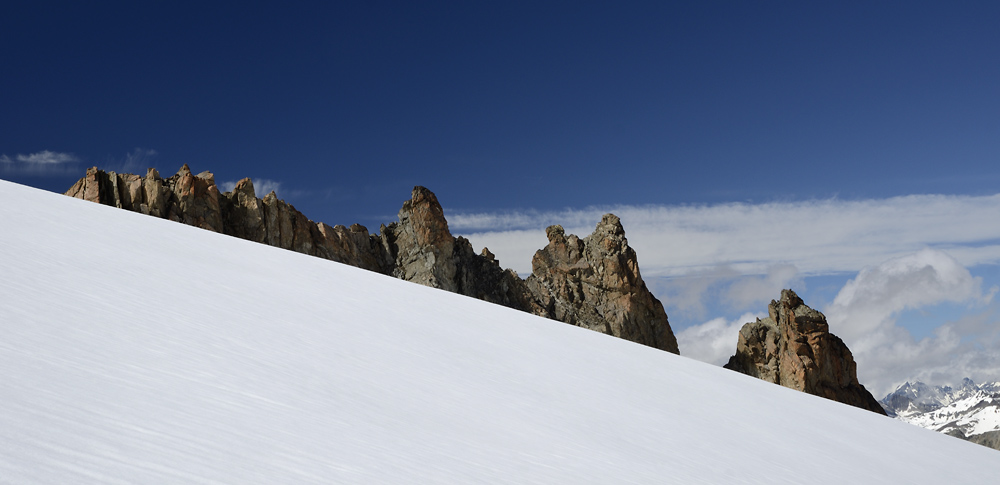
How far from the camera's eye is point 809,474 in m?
5.90

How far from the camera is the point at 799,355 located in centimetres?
4581

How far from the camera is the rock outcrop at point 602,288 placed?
175ft

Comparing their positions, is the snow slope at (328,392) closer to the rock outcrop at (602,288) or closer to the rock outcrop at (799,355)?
the rock outcrop at (799,355)

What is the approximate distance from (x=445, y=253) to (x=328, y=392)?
152ft

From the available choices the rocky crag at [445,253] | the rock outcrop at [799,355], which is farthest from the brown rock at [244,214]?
the rock outcrop at [799,355]

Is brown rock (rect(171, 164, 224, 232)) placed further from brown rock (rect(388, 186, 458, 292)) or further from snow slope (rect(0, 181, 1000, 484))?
snow slope (rect(0, 181, 1000, 484))

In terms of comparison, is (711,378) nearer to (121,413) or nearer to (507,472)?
(507,472)

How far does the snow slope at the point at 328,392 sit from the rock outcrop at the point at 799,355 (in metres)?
39.0

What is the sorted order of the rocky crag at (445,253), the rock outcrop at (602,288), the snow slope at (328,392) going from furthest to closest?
1. the rock outcrop at (602,288)
2. the rocky crag at (445,253)
3. the snow slope at (328,392)

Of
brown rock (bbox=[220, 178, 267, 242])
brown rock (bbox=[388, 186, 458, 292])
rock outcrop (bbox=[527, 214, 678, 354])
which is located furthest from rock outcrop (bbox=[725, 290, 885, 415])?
brown rock (bbox=[220, 178, 267, 242])

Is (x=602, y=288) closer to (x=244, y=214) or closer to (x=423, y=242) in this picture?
(x=423, y=242)

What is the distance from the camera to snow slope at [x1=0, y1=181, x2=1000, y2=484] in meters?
3.10

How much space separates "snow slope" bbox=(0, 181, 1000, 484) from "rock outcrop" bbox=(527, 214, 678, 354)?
43.8 metres

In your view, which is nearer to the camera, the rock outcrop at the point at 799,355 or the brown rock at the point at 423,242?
the rock outcrop at the point at 799,355
